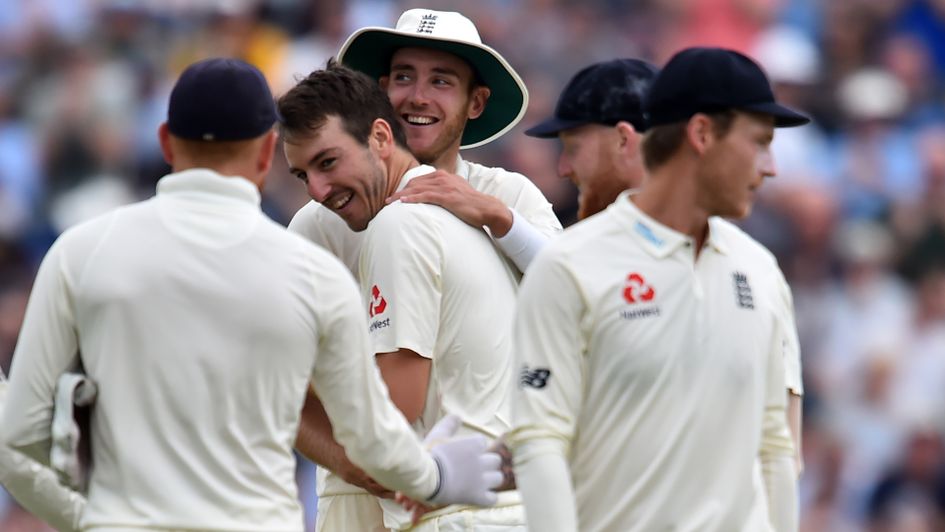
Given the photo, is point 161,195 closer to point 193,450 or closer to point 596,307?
point 193,450

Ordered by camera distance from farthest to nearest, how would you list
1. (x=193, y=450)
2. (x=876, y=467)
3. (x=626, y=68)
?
(x=876, y=467) → (x=626, y=68) → (x=193, y=450)

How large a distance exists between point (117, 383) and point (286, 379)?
0.39m

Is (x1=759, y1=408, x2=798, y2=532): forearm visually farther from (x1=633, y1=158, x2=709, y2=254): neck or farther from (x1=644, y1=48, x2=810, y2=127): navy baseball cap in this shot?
(x1=644, y1=48, x2=810, y2=127): navy baseball cap

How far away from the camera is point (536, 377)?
177 inches

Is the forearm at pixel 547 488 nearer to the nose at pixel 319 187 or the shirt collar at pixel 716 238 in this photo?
the shirt collar at pixel 716 238

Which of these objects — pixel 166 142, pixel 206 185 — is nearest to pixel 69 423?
pixel 206 185

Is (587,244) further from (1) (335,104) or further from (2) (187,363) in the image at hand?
(1) (335,104)

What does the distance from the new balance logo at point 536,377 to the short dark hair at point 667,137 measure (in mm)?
607

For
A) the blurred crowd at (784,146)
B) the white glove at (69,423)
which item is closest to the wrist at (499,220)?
the white glove at (69,423)

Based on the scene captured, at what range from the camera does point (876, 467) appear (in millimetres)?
10555

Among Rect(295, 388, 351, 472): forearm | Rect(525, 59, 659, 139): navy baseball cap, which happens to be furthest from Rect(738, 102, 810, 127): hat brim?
Rect(295, 388, 351, 472): forearm

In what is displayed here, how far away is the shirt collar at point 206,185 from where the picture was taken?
14.3 ft

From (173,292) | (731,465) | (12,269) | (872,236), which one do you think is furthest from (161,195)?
(872,236)

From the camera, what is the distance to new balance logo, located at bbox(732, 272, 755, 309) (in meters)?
4.64
